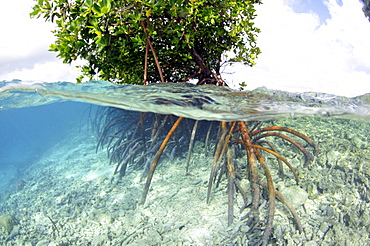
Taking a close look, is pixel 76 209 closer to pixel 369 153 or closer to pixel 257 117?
pixel 257 117

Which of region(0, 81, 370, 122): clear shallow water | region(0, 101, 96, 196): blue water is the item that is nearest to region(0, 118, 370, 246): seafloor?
region(0, 101, 96, 196): blue water

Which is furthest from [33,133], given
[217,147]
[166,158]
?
[217,147]

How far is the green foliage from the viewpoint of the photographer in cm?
409

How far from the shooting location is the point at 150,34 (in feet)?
14.8

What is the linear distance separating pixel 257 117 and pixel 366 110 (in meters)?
1.74

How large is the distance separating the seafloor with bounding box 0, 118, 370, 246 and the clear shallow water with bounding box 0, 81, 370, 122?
1.90 ft

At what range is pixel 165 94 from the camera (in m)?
4.27

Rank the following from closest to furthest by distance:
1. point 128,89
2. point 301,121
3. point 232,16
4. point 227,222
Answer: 1. point 227,222
2. point 301,121
3. point 128,89
4. point 232,16

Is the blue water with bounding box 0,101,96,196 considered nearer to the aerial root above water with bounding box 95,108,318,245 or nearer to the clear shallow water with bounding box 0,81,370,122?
the clear shallow water with bounding box 0,81,370,122

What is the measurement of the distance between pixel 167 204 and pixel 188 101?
5.33 ft

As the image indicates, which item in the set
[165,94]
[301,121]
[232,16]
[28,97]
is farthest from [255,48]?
[28,97]

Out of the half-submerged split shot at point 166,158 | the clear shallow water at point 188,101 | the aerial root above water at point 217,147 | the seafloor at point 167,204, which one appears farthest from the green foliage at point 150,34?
the seafloor at point 167,204

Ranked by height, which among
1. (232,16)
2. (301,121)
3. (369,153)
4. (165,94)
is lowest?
(369,153)

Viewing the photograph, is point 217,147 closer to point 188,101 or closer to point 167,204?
point 188,101
